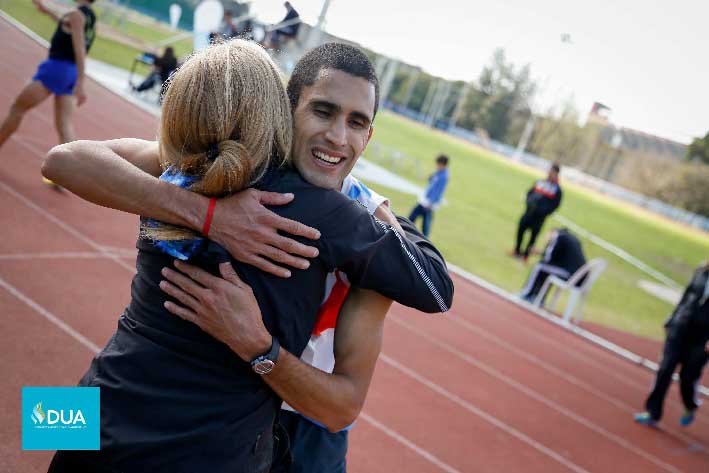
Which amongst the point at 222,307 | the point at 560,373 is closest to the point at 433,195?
the point at 560,373

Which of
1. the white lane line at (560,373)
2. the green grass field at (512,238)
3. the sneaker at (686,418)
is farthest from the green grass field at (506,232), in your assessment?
the sneaker at (686,418)

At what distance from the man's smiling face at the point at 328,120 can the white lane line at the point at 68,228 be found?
4.01 meters

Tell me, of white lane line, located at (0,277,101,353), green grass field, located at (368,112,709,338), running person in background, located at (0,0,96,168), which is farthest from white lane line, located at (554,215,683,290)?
white lane line, located at (0,277,101,353)

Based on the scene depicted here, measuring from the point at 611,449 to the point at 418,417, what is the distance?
7.01ft

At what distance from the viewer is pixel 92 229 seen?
5805mm

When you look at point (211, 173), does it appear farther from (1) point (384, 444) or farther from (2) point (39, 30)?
(2) point (39, 30)

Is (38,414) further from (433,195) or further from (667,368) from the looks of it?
(433,195)

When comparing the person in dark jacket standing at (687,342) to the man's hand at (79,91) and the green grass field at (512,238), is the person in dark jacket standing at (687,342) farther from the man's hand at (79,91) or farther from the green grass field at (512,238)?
the man's hand at (79,91)

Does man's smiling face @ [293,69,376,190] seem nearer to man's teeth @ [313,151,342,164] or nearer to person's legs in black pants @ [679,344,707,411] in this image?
man's teeth @ [313,151,342,164]

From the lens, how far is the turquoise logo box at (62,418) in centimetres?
129

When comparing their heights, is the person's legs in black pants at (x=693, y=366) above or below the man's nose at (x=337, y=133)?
below

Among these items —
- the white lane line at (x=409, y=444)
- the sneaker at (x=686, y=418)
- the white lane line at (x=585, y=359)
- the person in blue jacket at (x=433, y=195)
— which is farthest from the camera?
the person in blue jacket at (x=433, y=195)

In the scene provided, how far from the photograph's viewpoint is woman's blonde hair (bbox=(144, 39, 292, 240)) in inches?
50.8

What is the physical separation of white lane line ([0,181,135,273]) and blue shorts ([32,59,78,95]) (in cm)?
113
